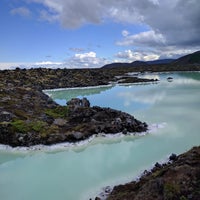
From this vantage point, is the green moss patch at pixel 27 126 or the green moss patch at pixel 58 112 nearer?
the green moss patch at pixel 27 126

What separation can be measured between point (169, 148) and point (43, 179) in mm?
10771

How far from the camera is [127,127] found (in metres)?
28.9

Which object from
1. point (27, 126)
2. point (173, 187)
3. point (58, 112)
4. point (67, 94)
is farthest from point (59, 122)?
point (67, 94)

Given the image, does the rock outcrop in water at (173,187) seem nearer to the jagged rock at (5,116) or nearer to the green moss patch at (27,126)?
the green moss patch at (27,126)

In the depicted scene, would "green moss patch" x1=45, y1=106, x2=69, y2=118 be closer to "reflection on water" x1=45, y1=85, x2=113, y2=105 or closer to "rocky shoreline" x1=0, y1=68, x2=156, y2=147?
"rocky shoreline" x1=0, y1=68, x2=156, y2=147

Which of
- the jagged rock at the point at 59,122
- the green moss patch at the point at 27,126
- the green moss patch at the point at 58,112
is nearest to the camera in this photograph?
the green moss patch at the point at 27,126

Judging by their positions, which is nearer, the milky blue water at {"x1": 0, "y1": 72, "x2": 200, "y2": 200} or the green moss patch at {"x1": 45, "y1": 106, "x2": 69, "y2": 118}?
the milky blue water at {"x1": 0, "y1": 72, "x2": 200, "y2": 200}

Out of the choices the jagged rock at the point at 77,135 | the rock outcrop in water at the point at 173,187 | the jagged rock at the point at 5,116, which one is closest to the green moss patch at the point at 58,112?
Answer: the jagged rock at the point at 5,116

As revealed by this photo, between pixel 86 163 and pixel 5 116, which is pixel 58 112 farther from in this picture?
pixel 86 163

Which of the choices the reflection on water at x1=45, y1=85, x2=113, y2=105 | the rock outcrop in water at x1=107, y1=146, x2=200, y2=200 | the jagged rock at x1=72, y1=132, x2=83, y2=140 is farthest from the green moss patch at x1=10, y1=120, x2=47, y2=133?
the reflection on water at x1=45, y1=85, x2=113, y2=105

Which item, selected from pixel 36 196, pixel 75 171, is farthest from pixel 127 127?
pixel 36 196

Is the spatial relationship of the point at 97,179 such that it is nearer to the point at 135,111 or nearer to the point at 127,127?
the point at 127,127

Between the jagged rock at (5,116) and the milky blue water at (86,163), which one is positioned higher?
the jagged rock at (5,116)

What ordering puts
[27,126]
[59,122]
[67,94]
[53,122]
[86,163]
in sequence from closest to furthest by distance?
[86,163] → [27,126] → [59,122] → [53,122] → [67,94]
